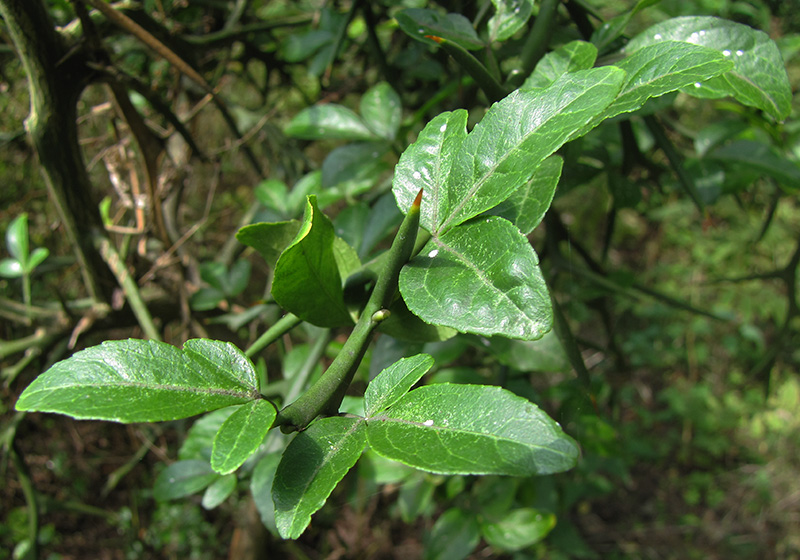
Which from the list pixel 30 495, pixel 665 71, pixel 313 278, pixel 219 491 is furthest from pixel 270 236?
pixel 30 495

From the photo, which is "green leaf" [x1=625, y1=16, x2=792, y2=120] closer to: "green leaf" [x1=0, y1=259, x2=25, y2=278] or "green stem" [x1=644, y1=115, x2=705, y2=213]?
"green stem" [x1=644, y1=115, x2=705, y2=213]

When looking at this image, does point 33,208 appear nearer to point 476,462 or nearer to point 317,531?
point 317,531

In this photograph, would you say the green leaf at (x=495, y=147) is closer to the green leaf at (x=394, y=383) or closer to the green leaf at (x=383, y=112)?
the green leaf at (x=394, y=383)

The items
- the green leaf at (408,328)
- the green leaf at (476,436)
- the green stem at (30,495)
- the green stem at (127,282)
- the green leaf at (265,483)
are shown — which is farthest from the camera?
the green stem at (30,495)

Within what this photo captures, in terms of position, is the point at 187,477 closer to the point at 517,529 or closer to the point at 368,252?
the point at 368,252

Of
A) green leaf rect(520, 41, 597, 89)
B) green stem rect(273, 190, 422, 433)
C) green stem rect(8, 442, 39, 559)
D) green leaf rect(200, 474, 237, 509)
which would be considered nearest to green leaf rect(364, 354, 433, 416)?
green stem rect(273, 190, 422, 433)

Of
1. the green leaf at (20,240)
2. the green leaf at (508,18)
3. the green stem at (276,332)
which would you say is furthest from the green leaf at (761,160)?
the green leaf at (20,240)

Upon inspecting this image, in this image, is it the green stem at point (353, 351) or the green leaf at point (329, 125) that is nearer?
the green stem at point (353, 351)
